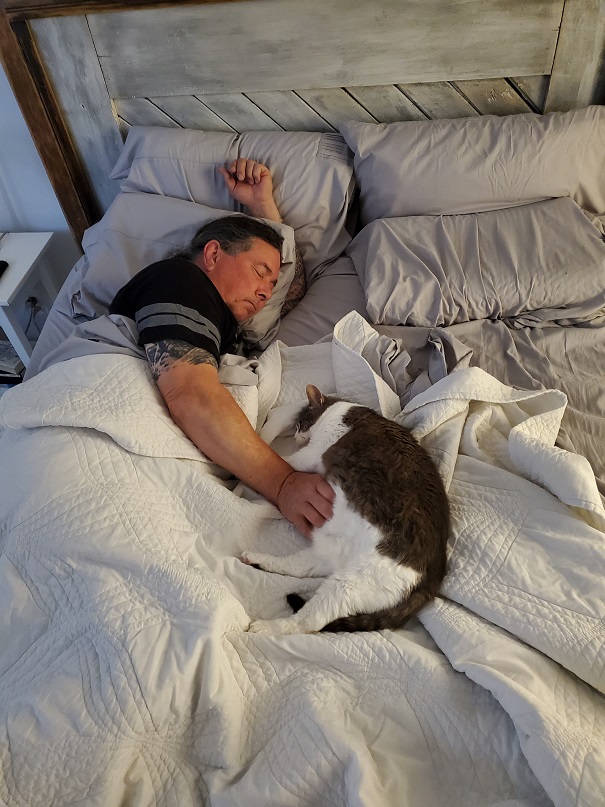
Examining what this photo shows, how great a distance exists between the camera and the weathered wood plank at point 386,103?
1804 mm

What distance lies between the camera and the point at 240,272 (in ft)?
5.04

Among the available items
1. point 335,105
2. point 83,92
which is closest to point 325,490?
point 335,105

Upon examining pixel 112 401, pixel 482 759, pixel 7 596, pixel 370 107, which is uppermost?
pixel 370 107

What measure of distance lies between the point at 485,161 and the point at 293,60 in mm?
681

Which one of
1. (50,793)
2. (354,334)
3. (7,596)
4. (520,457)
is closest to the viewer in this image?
(50,793)

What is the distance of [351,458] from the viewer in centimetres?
120

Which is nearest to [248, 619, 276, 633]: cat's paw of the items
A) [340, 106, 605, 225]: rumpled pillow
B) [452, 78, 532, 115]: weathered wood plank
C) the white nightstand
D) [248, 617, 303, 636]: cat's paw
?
[248, 617, 303, 636]: cat's paw

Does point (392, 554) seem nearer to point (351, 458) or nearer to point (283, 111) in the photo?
point (351, 458)

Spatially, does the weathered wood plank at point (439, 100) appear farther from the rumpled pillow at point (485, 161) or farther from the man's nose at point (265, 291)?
the man's nose at point (265, 291)

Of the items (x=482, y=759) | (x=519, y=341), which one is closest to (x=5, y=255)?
(x=519, y=341)

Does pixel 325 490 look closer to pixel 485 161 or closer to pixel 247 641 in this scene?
pixel 247 641

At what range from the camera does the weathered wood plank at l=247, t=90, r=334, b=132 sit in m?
1.84

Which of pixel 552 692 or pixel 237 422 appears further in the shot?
pixel 237 422

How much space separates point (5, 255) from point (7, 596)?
1658 millimetres
